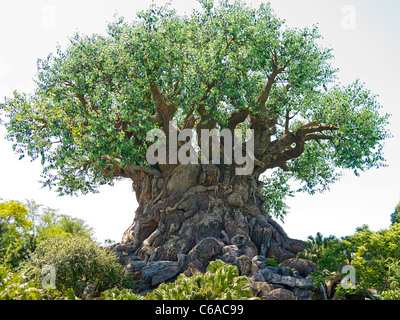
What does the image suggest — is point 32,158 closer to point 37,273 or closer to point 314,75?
point 37,273

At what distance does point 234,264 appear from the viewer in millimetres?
17500

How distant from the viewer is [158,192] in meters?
22.6

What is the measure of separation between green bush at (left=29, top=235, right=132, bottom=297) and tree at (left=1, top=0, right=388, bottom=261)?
3.49m

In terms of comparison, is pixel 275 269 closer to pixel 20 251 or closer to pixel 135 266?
pixel 135 266

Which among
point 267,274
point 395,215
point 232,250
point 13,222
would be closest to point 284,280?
point 267,274

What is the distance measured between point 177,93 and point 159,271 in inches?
320

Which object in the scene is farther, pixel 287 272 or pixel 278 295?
pixel 287 272

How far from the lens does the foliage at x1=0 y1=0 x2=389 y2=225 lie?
63.6 ft

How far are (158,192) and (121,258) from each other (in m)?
4.41

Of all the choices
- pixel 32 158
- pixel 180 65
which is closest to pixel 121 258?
pixel 32 158

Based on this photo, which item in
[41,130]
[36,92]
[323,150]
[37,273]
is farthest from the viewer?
[323,150]

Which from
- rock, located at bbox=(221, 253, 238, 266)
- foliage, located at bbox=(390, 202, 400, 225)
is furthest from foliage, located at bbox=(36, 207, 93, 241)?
foliage, located at bbox=(390, 202, 400, 225)

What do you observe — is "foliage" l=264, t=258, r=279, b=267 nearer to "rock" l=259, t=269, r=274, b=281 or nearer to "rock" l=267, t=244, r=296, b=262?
"rock" l=259, t=269, r=274, b=281

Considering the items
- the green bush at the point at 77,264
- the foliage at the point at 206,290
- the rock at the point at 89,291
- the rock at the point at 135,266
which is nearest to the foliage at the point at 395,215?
the rock at the point at 135,266
